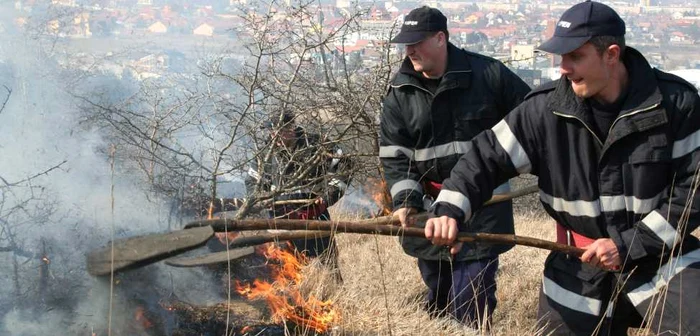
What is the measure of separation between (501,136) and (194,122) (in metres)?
4.27

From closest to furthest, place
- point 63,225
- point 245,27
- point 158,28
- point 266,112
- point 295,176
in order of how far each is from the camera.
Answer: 1. point 63,225
2. point 295,176
3. point 266,112
4. point 245,27
5. point 158,28

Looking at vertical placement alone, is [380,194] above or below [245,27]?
below

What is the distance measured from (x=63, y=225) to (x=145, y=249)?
2.23 m

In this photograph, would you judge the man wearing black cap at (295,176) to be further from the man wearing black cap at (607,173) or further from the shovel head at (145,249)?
the shovel head at (145,249)

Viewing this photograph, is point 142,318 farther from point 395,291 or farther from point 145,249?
point 395,291

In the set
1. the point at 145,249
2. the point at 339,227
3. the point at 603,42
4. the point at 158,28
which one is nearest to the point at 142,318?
the point at 145,249

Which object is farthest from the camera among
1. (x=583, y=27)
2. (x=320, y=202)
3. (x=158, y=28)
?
(x=158, y=28)

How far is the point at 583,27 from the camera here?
3.23 metres

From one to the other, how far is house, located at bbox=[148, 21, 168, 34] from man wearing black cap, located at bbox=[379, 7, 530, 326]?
1706cm

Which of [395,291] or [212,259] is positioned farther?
[395,291]

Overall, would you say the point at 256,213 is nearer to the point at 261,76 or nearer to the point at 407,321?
the point at 261,76

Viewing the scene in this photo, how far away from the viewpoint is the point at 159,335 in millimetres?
4074

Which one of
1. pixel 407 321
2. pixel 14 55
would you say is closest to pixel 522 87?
pixel 407 321

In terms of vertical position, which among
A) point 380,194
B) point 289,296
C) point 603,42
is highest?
point 603,42
